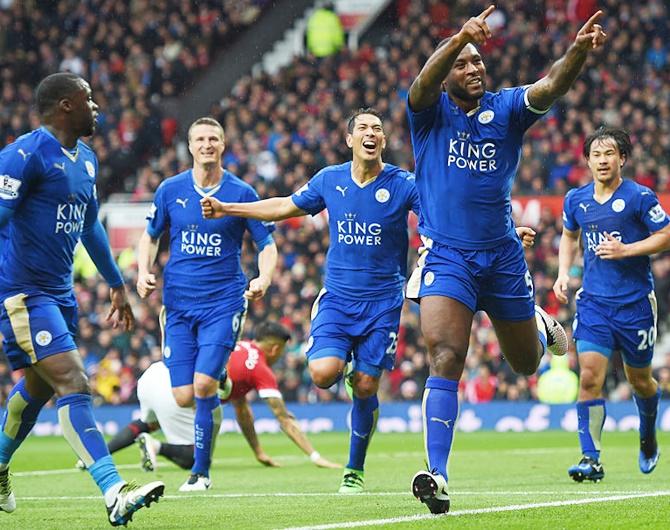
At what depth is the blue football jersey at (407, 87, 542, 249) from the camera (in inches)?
310

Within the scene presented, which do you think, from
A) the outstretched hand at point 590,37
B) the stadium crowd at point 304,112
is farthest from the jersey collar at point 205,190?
the stadium crowd at point 304,112

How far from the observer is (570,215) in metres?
11.6

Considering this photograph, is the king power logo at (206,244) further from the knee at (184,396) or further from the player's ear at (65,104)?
the player's ear at (65,104)

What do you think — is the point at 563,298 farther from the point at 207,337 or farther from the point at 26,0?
the point at 26,0

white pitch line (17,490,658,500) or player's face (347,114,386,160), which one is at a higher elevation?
player's face (347,114,386,160)

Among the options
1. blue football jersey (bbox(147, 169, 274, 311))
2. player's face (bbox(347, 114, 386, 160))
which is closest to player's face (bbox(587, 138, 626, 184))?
player's face (bbox(347, 114, 386, 160))

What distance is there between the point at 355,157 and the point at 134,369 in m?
14.4

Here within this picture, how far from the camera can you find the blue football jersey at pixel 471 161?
25.9ft

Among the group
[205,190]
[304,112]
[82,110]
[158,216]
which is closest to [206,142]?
[205,190]

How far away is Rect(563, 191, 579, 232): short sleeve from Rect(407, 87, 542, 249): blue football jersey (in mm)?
3673

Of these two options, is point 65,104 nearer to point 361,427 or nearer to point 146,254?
point 361,427

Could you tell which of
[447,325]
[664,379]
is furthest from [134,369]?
[447,325]

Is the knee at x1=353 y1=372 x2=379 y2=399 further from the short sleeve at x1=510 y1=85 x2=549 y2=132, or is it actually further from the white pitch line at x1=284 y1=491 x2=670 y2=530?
the short sleeve at x1=510 y1=85 x2=549 y2=132

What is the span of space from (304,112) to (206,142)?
58.7 feet
